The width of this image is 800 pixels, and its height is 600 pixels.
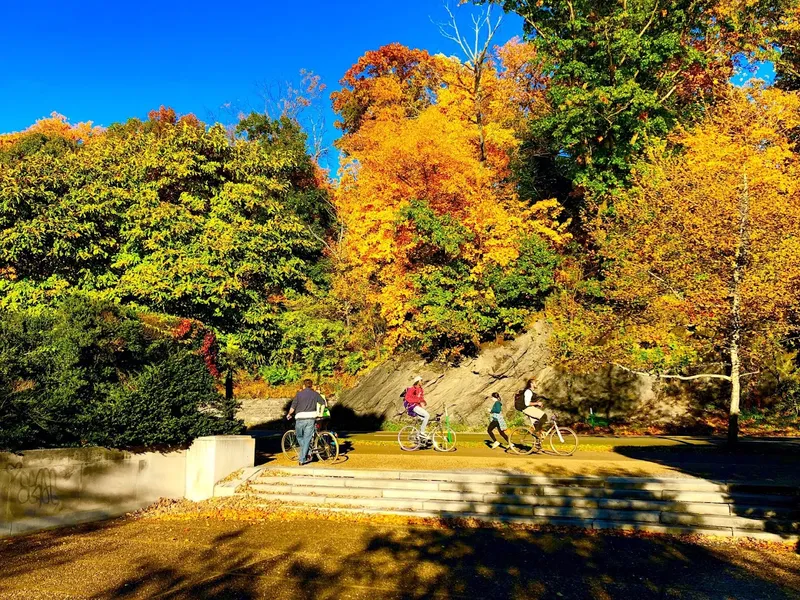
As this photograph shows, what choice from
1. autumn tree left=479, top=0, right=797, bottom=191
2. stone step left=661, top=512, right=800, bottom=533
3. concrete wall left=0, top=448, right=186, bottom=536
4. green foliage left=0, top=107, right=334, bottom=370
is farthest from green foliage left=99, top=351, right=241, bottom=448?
autumn tree left=479, top=0, right=797, bottom=191

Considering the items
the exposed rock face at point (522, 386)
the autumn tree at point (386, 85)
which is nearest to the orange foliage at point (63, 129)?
the autumn tree at point (386, 85)

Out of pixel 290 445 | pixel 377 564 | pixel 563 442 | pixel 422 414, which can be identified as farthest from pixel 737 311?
pixel 377 564

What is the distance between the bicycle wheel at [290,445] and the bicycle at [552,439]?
549cm

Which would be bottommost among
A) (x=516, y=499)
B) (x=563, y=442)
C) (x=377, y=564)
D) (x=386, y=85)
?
(x=377, y=564)

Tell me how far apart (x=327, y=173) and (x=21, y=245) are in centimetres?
3211

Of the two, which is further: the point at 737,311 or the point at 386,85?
the point at 386,85

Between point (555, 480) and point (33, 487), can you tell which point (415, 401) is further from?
point (33, 487)

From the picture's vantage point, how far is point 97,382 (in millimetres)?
11055

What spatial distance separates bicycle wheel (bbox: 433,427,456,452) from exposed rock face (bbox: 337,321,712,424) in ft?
25.5

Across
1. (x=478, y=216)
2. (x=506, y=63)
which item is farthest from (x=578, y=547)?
(x=506, y=63)

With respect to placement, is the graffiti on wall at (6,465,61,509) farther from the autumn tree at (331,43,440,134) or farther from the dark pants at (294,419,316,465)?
the autumn tree at (331,43,440,134)

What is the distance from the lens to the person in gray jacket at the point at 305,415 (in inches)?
518

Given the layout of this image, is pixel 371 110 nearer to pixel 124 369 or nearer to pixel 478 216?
pixel 478 216

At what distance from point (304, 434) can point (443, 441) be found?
15.5 feet
